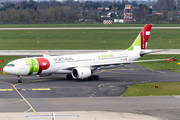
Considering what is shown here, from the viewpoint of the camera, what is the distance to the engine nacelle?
45812mm

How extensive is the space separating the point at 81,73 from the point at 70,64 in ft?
9.73

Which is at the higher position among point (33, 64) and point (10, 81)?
point (33, 64)

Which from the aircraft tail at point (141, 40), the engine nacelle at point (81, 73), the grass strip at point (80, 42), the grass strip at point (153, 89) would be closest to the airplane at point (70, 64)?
the engine nacelle at point (81, 73)

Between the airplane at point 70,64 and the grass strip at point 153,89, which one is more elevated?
the airplane at point 70,64

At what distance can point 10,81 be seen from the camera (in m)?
46.8

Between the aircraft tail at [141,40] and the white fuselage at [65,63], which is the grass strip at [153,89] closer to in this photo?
the white fuselage at [65,63]

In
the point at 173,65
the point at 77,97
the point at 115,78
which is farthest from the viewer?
the point at 173,65

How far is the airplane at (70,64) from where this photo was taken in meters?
44.5

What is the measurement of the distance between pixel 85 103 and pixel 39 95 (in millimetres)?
7135

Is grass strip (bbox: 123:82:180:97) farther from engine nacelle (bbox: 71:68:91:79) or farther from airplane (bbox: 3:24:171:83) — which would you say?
engine nacelle (bbox: 71:68:91:79)

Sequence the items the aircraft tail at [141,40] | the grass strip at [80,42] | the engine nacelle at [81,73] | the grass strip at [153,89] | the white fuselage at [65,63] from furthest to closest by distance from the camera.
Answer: the grass strip at [80,42]
the aircraft tail at [141,40]
the engine nacelle at [81,73]
the white fuselage at [65,63]
the grass strip at [153,89]

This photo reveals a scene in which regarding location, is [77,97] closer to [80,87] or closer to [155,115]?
[80,87]

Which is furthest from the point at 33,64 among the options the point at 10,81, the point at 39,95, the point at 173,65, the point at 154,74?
the point at 173,65

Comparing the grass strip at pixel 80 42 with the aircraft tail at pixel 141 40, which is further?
the grass strip at pixel 80 42
